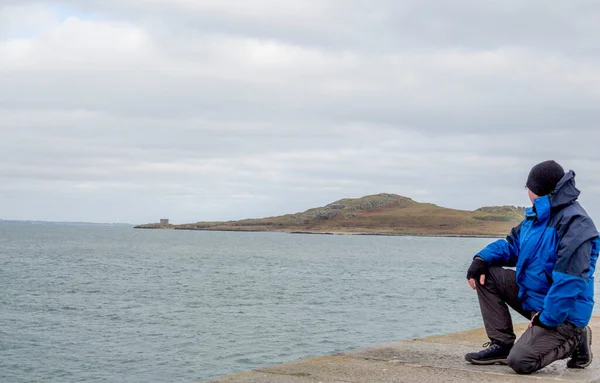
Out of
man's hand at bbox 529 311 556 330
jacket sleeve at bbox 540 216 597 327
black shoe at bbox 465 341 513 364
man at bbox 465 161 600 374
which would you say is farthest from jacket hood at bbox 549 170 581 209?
black shoe at bbox 465 341 513 364

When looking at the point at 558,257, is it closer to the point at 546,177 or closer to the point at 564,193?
the point at 564,193

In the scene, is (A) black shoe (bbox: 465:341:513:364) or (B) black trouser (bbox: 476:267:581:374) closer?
(B) black trouser (bbox: 476:267:581:374)

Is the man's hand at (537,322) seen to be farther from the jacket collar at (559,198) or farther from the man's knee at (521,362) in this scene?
the jacket collar at (559,198)

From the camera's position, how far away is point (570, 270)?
20.4ft

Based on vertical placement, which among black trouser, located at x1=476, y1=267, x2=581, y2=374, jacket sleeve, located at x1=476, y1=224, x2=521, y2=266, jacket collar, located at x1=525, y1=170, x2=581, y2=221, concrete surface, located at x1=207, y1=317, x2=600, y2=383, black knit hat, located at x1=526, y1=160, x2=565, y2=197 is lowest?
concrete surface, located at x1=207, y1=317, x2=600, y2=383

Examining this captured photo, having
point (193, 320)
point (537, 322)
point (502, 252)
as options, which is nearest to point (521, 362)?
point (537, 322)

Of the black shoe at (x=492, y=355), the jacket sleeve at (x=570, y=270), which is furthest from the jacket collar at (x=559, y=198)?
the black shoe at (x=492, y=355)

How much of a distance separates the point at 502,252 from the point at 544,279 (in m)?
0.48

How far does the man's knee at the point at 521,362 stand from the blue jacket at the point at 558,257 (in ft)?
1.22

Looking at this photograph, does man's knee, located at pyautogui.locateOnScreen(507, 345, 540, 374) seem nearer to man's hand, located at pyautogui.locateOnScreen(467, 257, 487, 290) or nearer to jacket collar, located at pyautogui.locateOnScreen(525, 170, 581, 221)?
man's hand, located at pyautogui.locateOnScreen(467, 257, 487, 290)

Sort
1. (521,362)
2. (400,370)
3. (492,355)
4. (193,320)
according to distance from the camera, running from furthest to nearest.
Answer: (193,320) → (492,355) → (400,370) → (521,362)

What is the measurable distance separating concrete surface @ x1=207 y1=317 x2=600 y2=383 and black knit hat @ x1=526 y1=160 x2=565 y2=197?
5.51 ft

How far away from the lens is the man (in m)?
6.27

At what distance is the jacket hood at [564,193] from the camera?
640 centimetres
